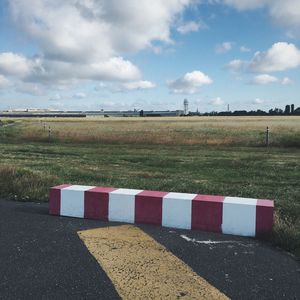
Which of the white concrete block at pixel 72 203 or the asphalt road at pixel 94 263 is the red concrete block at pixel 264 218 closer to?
the asphalt road at pixel 94 263

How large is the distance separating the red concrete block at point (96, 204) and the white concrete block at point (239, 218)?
5.58 feet

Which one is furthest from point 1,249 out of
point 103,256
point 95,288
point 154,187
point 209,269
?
point 154,187

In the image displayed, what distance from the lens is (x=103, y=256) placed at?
4.86m

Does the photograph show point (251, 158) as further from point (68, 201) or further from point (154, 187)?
point (68, 201)

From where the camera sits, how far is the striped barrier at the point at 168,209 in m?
6.00

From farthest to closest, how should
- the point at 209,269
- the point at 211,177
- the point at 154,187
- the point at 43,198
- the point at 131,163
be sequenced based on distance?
1. the point at 131,163
2. the point at 211,177
3. the point at 154,187
4. the point at 43,198
5. the point at 209,269

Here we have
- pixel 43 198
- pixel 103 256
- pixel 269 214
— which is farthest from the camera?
pixel 43 198

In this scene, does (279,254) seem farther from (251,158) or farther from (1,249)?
(251,158)

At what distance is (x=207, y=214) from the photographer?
6160 mm

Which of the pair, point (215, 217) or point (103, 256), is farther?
point (215, 217)

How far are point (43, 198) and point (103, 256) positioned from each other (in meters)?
3.53

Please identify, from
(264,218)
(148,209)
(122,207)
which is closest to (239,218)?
(264,218)

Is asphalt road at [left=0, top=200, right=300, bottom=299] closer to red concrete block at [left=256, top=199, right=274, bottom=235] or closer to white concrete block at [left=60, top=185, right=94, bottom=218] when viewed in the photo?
red concrete block at [left=256, top=199, right=274, bottom=235]

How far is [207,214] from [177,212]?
404 millimetres
